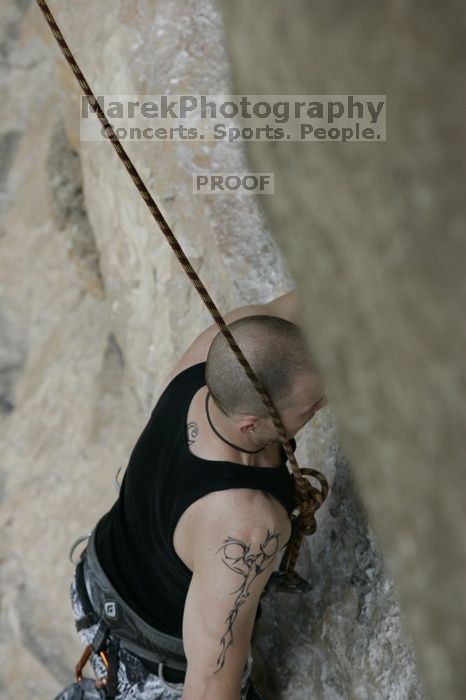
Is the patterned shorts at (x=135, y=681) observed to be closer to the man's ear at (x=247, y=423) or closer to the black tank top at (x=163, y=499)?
the black tank top at (x=163, y=499)

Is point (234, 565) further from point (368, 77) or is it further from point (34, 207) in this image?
point (34, 207)

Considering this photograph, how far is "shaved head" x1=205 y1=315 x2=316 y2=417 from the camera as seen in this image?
5.19 ft

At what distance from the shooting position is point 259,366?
5.18 feet

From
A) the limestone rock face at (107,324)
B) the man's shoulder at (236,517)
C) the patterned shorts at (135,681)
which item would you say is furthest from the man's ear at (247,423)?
the patterned shorts at (135,681)

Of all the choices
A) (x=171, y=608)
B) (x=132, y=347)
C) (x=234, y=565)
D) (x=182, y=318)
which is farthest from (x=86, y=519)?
(x=234, y=565)

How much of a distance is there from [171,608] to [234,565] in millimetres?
407

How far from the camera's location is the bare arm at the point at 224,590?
1.61 metres

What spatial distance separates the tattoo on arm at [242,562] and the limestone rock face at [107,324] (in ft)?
1.24

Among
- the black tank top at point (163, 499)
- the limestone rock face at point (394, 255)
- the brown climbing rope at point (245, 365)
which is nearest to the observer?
the limestone rock face at point (394, 255)

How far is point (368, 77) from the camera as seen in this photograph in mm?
473

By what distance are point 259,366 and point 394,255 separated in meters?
1.10

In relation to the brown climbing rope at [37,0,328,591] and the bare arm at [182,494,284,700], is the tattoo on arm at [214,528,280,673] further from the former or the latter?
the brown climbing rope at [37,0,328,591]

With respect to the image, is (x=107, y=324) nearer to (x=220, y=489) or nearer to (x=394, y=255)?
(x=220, y=489)

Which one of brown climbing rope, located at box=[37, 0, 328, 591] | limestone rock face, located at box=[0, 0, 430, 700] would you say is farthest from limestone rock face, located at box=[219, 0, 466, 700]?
limestone rock face, located at box=[0, 0, 430, 700]
